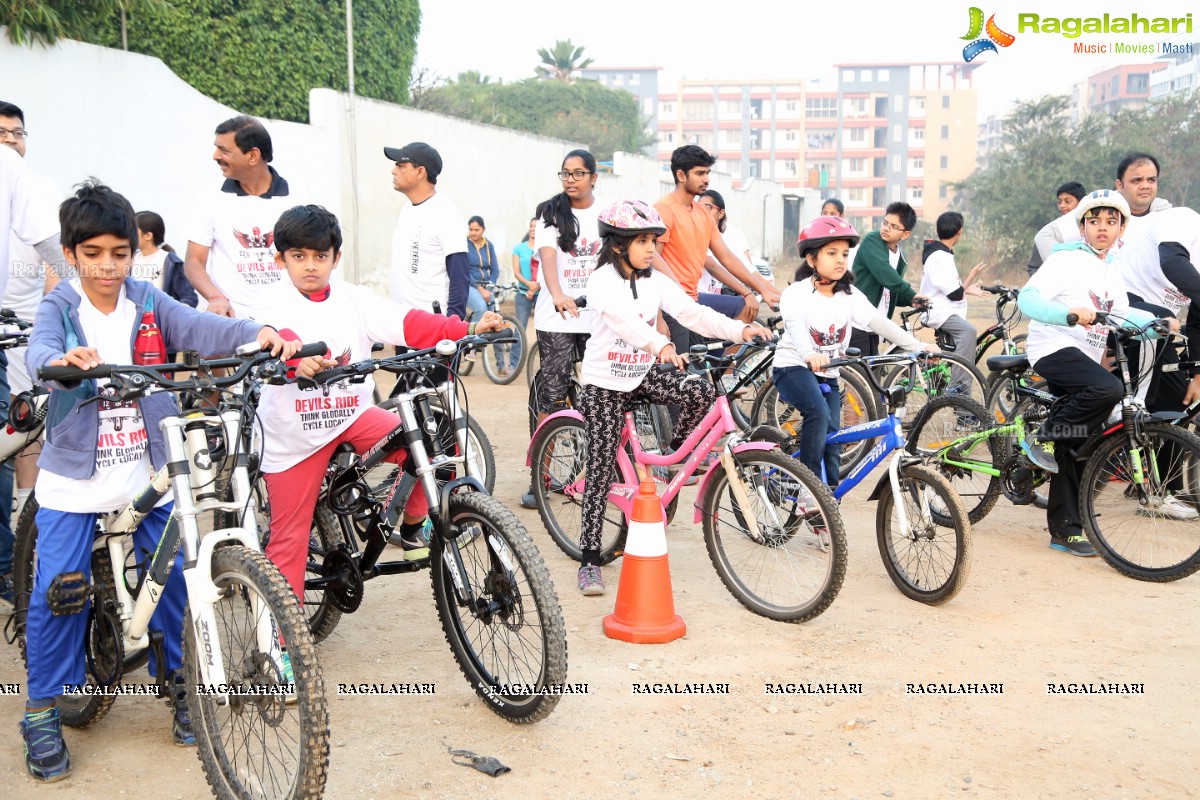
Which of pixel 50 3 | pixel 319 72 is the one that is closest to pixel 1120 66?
pixel 319 72

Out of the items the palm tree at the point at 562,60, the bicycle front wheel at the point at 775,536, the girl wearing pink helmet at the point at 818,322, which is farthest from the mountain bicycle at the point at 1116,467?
the palm tree at the point at 562,60

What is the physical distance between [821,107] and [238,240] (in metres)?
113

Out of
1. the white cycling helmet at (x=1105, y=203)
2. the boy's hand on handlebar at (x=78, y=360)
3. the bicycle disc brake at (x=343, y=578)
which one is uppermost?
the white cycling helmet at (x=1105, y=203)

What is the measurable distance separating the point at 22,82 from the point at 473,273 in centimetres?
550

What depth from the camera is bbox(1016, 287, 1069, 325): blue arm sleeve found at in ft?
18.7

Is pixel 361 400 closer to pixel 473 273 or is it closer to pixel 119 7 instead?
pixel 473 273

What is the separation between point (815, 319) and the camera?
19.5ft

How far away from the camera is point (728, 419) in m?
5.08

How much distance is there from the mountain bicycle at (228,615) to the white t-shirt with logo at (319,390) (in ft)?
1.32

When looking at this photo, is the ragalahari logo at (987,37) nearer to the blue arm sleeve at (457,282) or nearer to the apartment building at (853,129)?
the blue arm sleeve at (457,282)

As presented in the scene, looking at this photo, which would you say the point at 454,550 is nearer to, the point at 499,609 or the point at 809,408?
the point at 499,609

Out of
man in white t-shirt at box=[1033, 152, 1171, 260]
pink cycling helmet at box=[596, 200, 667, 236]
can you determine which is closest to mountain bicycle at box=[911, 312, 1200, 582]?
man in white t-shirt at box=[1033, 152, 1171, 260]

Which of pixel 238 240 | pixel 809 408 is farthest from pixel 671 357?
pixel 238 240

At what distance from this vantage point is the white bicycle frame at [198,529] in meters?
3.16
